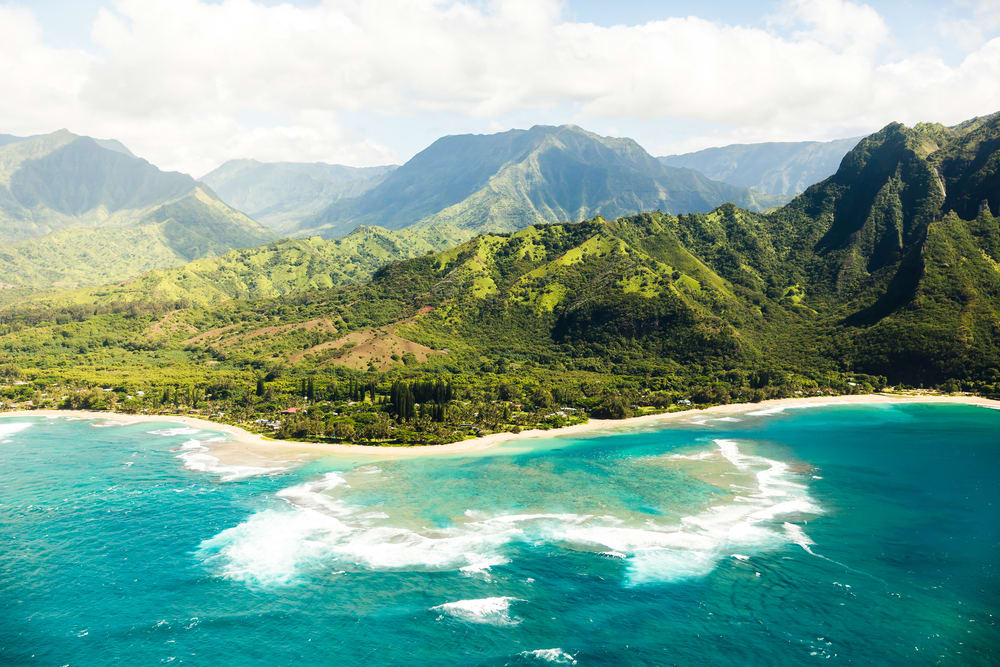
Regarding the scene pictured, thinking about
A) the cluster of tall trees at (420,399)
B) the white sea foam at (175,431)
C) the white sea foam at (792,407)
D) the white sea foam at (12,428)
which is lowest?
the white sea foam at (792,407)

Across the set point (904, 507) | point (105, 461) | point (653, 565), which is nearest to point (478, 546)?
point (653, 565)

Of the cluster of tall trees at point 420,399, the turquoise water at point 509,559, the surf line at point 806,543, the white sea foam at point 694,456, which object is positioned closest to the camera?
the turquoise water at point 509,559

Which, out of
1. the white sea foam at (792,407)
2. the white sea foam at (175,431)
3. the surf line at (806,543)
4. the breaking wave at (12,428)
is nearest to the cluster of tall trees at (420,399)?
the white sea foam at (175,431)

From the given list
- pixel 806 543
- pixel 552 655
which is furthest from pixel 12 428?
pixel 806 543

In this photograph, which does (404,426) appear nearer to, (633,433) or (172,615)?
(633,433)

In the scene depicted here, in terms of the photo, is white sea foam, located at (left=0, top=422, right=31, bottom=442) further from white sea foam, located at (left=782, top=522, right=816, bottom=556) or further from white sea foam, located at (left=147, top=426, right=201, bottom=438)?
white sea foam, located at (left=782, top=522, right=816, bottom=556)

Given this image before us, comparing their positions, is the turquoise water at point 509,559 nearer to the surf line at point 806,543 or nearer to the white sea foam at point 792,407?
the surf line at point 806,543

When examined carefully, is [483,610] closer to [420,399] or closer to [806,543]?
[806,543]
